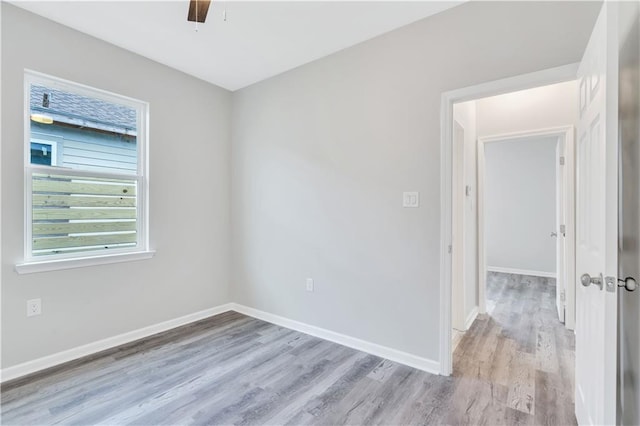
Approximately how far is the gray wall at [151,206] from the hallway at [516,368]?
2756 millimetres

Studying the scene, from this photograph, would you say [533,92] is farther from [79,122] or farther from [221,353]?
[79,122]

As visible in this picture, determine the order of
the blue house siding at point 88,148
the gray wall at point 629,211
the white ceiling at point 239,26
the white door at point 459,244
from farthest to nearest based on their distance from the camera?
1. the white door at point 459,244
2. the blue house siding at point 88,148
3. the white ceiling at point 239,26
4. the gray wall at point 629,211

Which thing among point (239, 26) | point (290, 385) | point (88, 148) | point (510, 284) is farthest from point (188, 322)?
point (510, 284)

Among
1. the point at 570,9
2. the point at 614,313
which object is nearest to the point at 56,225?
the point at 614,313

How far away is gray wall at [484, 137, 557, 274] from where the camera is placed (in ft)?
18.4

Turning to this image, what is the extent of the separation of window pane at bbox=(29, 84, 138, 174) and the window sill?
78cm

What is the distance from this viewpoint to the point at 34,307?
7.61ft

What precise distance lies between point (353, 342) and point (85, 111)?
3.12 meters

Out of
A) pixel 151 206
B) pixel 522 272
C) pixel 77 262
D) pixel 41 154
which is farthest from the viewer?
pixel 522 272

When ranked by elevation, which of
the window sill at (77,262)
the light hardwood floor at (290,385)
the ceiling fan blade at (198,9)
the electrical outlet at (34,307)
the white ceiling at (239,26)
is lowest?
the light hardwood floor at (290,385)

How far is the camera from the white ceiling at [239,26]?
7.25 ft

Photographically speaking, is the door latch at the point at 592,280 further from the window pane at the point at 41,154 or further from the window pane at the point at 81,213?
the window pane at the point at 41,154

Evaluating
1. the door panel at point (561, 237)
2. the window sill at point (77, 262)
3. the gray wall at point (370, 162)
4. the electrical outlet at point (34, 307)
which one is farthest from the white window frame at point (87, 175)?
the door panel at point (561, 237)

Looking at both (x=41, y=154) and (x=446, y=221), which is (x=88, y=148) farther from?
(x=446, y=221)
